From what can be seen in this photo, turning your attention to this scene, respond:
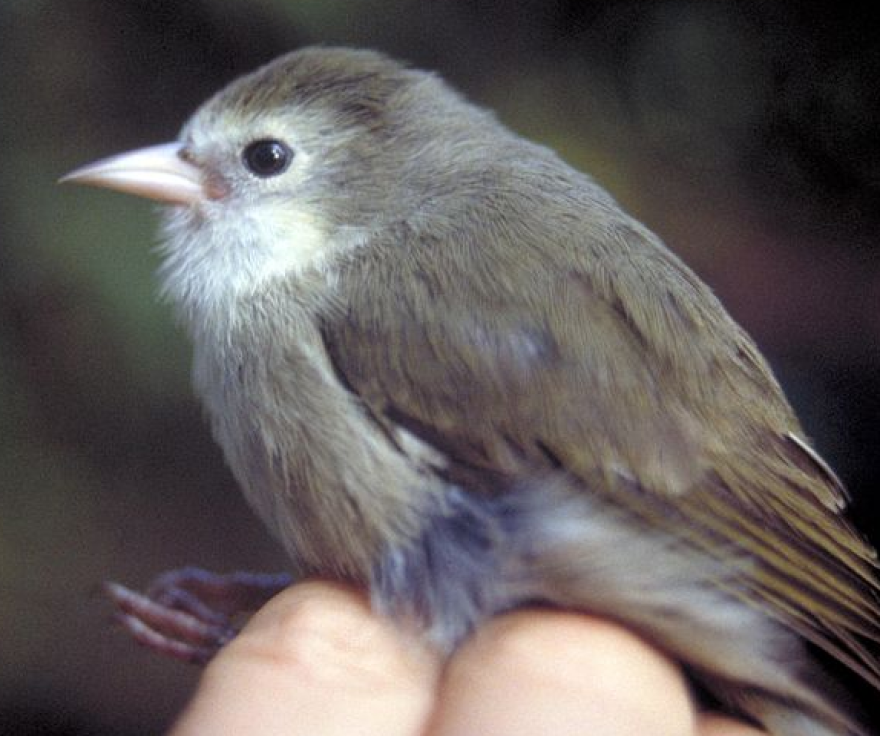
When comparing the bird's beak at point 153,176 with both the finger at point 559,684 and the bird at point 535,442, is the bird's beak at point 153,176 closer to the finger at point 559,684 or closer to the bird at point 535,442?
the bird at point 535,442

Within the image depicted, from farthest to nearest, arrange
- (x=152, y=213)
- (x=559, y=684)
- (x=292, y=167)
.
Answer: (x=152, y=213)
(x=292, y=167)
(x=559, y=684)

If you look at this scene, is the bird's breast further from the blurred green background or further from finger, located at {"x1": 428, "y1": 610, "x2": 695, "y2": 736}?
the blurred green background

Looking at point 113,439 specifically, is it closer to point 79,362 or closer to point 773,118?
point 79,362

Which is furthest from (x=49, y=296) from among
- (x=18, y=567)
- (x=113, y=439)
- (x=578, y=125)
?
(x=578, y=125)

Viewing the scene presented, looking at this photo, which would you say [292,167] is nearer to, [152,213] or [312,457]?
[312,457]

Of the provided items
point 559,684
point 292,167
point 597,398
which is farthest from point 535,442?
point 292,167
